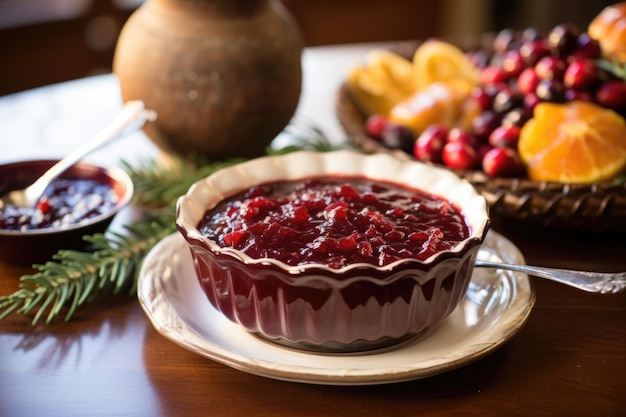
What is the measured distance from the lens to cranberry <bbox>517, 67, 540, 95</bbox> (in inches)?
79.7

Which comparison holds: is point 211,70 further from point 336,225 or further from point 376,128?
point 336,225

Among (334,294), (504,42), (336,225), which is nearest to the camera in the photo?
(334,294)

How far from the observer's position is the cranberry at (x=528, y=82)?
2025mm

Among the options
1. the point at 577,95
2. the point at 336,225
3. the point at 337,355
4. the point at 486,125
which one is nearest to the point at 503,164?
the point at 486,125

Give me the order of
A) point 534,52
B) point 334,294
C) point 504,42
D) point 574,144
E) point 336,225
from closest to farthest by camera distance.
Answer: point 334,294, point 336,225, point 574,144, point 534,52, point 504,42

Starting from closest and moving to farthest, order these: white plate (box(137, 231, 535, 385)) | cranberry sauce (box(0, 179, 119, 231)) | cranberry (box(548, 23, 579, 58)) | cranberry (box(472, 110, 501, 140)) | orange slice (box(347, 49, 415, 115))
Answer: white plate (box(137, 231, 535, 385)) < cranberry sauce (box(0, 179, 119, 231)) < cranberry (box(472, 110, 501, 140)) < cranberry (box(548, 23, 579, 58)) < orange slice (box(347, 49, 415, 115))

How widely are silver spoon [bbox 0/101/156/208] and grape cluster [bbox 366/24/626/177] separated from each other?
602 mm

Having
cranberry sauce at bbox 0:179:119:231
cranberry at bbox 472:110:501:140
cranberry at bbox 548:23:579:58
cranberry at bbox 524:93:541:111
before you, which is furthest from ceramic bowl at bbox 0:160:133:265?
cranberry at bbox 548:23:579:58

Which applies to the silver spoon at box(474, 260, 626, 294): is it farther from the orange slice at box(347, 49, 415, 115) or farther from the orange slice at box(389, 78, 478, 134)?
the orange slice at box(347, 49, 415, 115)

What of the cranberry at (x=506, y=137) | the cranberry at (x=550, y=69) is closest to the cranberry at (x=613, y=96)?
the cranberry at (x=550, y=69)

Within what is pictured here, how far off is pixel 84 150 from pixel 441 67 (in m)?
1.13

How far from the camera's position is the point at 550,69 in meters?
2.02

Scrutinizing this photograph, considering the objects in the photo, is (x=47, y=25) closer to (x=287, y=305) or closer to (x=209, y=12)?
(x=209, y=12)

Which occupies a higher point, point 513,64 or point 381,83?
point 513,64
